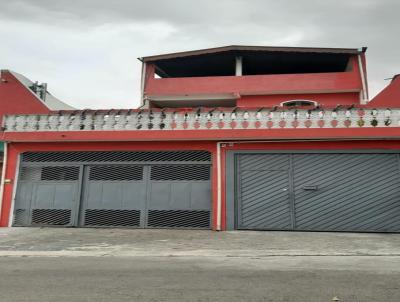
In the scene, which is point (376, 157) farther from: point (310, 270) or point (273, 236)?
point (310, 270)

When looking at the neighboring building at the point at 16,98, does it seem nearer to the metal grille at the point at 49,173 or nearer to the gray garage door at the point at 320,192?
the metal grille at the point at 49,173

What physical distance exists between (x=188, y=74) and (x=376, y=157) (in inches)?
571

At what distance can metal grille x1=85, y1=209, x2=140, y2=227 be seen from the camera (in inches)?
459

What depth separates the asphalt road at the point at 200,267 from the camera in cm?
424

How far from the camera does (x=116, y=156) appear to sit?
A: 12.1 metres

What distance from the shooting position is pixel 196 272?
17.8ft

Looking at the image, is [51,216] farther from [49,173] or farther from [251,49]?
[251,49]

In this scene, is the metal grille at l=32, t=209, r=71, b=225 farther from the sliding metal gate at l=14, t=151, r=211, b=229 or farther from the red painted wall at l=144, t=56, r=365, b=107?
the red painted wall at l=144, t=56, r=365, b=107

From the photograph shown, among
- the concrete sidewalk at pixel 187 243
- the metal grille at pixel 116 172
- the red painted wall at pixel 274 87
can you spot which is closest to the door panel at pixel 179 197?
the metal grille at pixel 116 172

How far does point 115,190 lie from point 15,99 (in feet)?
19.0

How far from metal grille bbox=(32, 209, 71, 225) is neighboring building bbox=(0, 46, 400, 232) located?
0.03m

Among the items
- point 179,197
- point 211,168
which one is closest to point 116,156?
point 179,197

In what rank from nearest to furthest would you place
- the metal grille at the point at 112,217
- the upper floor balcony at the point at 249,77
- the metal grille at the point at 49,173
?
the metal grille at the point at 112,217 → the metal grille at the point at 49,173 → the upper floor balcony at the point at 249,77

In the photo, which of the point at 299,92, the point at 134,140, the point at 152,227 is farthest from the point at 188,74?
the point at 152,227
